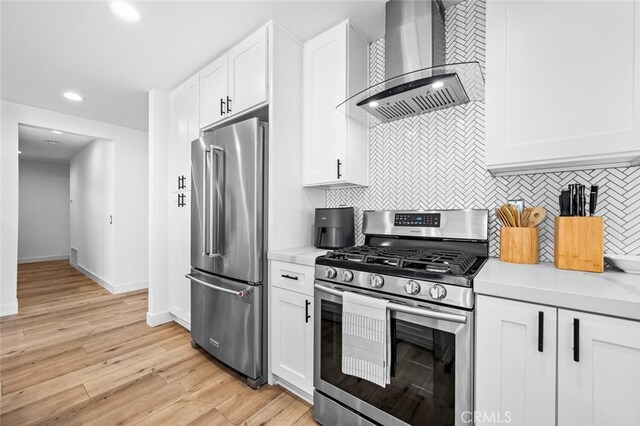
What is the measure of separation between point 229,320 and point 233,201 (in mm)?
869

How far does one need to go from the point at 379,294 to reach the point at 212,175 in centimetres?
150

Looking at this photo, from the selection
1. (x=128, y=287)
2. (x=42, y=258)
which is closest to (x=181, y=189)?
(x=128, y=287)

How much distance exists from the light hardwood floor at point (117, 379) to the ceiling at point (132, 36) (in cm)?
252

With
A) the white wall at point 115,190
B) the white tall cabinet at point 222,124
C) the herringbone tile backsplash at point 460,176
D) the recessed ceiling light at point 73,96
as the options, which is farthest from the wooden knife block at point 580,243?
the white wall at point 115,190

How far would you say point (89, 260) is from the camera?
5070 millimetres

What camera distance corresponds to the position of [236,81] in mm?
2174

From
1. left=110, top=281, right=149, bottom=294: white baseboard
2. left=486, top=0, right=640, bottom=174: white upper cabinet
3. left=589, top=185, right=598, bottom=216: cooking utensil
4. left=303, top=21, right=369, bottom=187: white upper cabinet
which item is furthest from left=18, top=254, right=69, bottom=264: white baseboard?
left=589, top=185, right=598, bottom=216: cooking utensil

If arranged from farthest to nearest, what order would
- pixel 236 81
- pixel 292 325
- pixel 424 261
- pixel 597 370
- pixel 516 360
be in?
1. pixel 236 81
2. pixel 292 325
3. pixel 424 261
4. pixel 516 360
5. pixel 597 370

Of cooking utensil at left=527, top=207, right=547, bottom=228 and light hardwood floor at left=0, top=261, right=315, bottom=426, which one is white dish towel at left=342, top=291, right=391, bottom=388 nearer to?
light hardwood floor at left=0, top=261, right=315, bottom=426

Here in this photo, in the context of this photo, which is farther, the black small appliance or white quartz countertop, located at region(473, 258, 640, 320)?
the black small appliance

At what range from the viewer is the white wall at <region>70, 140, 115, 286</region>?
4.29 meters

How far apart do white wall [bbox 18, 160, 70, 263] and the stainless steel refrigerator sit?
6.88m

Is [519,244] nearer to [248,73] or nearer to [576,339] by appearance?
[576,339]

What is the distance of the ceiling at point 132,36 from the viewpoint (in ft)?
5.89
